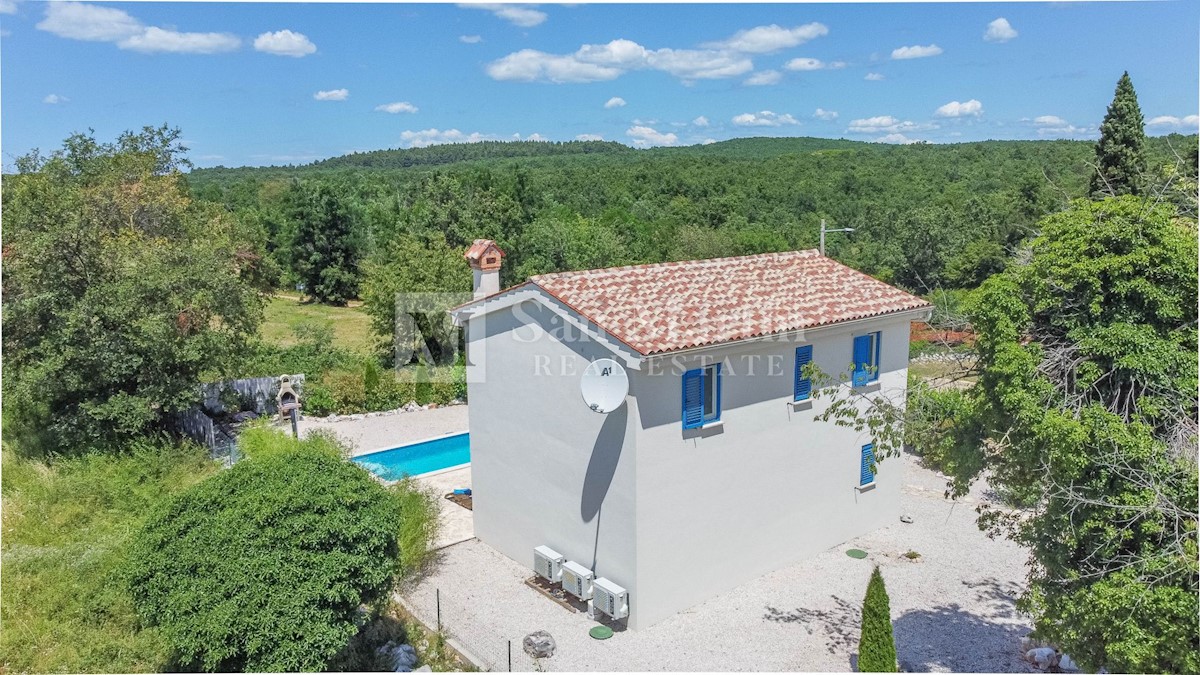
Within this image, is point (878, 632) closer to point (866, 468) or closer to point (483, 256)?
point (866, 468)

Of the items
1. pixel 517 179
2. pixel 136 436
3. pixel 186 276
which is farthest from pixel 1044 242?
pixel 517 179

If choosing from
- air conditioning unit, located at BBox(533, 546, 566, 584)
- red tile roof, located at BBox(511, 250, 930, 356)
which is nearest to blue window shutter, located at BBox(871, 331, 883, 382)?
red tile roof, located at BBox(511, 250, 930, 356)

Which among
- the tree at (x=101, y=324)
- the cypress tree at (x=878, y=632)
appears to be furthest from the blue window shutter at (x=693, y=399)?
the tree at (x=101, y=324)

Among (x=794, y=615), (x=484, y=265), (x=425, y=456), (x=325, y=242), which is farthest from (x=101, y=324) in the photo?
(x=325, y=242)

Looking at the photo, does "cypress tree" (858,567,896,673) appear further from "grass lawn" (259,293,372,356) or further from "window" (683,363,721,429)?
"grass lawn" (259,293,372,356)

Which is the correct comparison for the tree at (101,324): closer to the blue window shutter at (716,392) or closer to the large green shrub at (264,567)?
the large green shrub at (264,567)
